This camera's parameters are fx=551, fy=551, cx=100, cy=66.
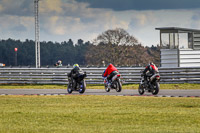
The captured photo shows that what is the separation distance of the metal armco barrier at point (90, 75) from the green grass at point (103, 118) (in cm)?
1353

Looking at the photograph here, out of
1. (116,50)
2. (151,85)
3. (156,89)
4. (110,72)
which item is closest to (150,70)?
(151,85)

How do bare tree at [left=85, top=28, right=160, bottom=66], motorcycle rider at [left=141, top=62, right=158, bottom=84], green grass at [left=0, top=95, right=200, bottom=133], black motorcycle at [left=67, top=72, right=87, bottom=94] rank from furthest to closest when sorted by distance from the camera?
bare tree at [left=85, top=28, right=160, bottom=66], black motorcycle at [left=67, top=72, right=87, bottom=94], motorcycle rider at [left=141, top=62, right=158, bottom=84], green grass at [left=0, top=95, right=200, bottom=133]

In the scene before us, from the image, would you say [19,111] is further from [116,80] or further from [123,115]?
[116,80]

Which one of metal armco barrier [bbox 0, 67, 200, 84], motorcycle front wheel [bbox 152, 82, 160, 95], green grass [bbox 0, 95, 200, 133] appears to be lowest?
green grass [bbox 0, 95, 200, 133]

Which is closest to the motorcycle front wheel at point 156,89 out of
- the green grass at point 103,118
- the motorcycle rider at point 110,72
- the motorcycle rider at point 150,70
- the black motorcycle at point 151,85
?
the black motorcycle at point 151,85

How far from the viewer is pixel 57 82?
108 feet

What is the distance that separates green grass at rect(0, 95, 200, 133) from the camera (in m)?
10.4

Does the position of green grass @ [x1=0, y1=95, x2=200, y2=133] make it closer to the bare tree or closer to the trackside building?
the trackside building

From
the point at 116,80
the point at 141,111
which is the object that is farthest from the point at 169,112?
the point at 116,80

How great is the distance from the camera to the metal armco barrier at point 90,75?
30.0 m

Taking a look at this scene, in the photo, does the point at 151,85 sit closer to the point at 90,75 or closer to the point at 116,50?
the point at 90,75

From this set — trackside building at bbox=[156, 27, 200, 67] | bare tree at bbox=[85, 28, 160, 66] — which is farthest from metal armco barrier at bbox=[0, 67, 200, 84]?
bare tree at bbox=[85, 28, 160, 66]

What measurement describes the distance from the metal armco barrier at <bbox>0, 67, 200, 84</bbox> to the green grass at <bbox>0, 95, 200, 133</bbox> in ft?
44.4

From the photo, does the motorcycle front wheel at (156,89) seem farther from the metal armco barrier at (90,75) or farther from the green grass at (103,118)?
the metal armco barrier at (90,75)
